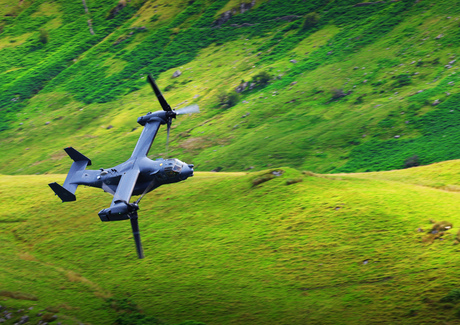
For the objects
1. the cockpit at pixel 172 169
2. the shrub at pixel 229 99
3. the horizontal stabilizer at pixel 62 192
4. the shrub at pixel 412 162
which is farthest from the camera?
the shrub at pixel 229 99

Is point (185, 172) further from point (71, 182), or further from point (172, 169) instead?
point (71, 182)

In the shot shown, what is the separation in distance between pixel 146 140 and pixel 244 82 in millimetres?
87937

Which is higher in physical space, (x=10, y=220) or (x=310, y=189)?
(x=10, y=220)

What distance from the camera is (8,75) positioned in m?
165

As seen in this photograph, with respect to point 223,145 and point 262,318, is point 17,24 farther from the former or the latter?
point 262,318

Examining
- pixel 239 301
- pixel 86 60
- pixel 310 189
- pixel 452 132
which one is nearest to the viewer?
pixel 239 301

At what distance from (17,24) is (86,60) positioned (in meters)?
52.5

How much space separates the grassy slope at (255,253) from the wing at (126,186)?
9.43 meters

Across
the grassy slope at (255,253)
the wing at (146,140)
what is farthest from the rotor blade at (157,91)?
the grassy slope at (255,253)

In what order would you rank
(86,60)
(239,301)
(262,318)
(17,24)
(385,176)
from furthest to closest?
1. (17,24)
2. (86,60)
3. (385,176)
4. (239,301)
5. (262,318)

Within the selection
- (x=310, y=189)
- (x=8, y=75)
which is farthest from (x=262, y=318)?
(x=8, y=75)

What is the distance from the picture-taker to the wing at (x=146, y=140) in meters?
42.8

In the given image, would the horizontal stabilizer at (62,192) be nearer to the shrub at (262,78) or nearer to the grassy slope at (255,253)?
the grassy slope at (255,253)

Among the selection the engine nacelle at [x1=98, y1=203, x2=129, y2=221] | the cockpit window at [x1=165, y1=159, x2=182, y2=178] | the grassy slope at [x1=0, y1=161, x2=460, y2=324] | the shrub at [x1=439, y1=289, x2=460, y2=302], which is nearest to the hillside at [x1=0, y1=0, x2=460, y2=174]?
the grassy slope at [x1=0, y1=161, x2=460, y2=324]
